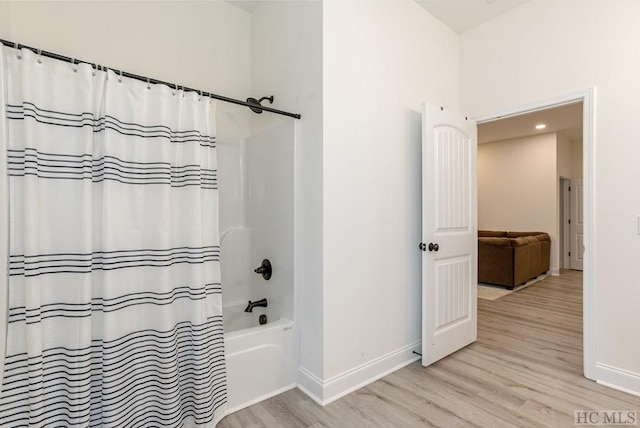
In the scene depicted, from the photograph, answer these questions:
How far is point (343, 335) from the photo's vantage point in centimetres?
211

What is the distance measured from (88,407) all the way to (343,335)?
1376 millimetres

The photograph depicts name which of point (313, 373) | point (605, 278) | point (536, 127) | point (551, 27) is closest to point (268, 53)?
point (551, 27)

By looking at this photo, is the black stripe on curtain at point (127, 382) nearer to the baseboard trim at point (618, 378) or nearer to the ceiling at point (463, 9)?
the baseboard trim at point (618, 378)

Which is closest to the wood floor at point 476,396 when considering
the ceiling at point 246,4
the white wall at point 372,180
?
the white wall at point 372,180

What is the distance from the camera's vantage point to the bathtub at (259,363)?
193cm

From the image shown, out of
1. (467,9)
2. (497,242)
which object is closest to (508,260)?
(497,242)

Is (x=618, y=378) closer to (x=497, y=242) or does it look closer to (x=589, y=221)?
(x=589, y=221)

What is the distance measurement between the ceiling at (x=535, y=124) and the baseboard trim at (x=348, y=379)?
4.07m

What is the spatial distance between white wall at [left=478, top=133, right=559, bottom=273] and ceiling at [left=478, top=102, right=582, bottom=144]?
0.28m

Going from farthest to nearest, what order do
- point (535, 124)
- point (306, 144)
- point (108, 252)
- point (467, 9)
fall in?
1. point (535, 124)
2. point (467, 9)
3. point (306, 144)
4. point (108, 252)

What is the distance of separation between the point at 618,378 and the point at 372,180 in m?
2.10

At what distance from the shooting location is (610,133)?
7.14 feet

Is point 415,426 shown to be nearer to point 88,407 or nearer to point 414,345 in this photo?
point 414,345

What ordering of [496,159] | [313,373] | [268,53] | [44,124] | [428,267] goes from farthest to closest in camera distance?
[496,159], [268,53], [428,267], [313,373], [44,124]
